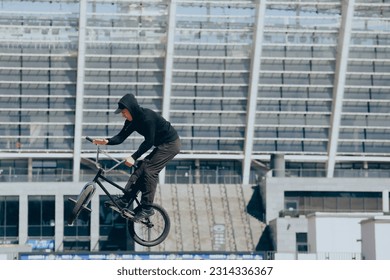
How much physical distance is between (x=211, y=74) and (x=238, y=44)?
4432 mm

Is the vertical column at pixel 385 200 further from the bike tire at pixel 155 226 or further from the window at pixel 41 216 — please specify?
the bike tire at pixel 155 226

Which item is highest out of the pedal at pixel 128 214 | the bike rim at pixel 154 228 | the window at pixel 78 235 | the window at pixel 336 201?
the pedal at pixel 128 214

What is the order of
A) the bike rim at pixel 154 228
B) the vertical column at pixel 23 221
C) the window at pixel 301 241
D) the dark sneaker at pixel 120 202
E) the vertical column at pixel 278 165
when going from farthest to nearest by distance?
the vertical column at pixel 278 165 → the vertical column at pixel 23 221 → the window at pixel 301 241 → the dark sneaker at pixel 120 202 → the bike rim at pixel 154 228

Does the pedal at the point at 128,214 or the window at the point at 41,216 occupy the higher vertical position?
the pedal at the point at 128,214

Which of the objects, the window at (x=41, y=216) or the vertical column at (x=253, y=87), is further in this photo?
the vertical column at (x=253, y=87)

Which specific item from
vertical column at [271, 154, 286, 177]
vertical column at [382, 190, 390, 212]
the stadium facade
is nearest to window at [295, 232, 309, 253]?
the stadium facade

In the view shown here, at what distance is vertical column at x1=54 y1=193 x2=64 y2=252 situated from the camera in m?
120

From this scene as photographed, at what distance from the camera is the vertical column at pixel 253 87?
123438mm

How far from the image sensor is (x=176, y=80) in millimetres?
128125

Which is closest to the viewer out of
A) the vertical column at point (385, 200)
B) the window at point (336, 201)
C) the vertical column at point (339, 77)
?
the vertical column at point (385, 200)

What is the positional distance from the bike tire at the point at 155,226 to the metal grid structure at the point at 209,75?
98453mm

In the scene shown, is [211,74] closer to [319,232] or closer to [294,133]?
[294,133]

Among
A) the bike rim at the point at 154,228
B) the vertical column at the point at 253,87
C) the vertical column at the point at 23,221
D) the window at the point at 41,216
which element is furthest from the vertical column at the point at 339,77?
the bike rim at the point at 154,228
